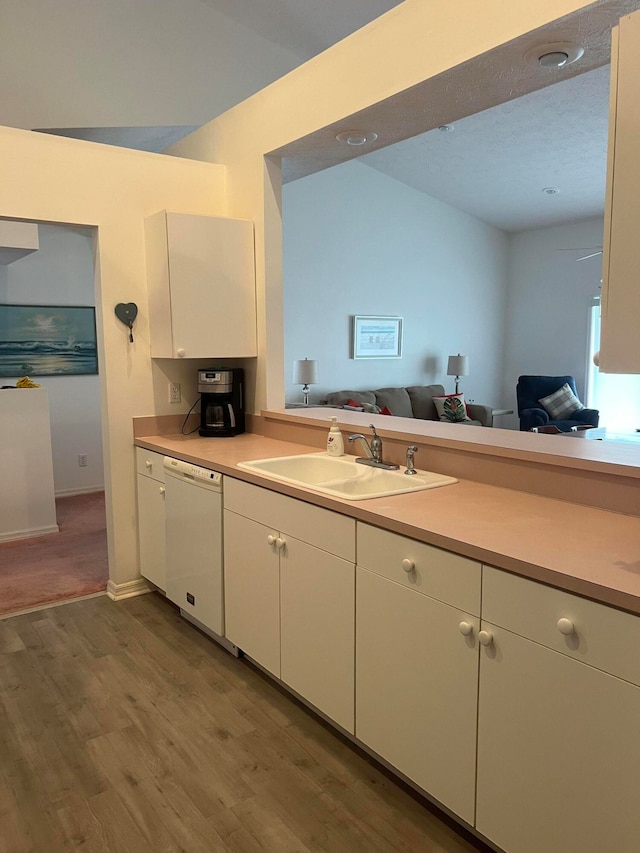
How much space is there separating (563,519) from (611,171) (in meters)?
0.93

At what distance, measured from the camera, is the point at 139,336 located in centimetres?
341

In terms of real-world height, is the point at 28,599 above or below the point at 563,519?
below

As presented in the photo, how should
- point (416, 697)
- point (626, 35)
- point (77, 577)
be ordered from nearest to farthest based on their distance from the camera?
point (626, 35), point (416, 697), point (77, 577)

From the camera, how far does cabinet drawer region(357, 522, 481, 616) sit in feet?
5.27

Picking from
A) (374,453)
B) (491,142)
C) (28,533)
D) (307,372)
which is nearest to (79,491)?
(28,533)

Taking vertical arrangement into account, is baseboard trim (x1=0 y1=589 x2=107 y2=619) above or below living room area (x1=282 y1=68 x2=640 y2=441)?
below

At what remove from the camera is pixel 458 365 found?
25.8ft

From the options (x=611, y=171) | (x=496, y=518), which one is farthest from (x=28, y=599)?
(x=611, y=171)

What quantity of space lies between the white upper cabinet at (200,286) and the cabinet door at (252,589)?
105 cm

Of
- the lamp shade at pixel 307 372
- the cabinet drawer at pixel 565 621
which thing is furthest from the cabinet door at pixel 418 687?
the lamp shade at pixel 307 372

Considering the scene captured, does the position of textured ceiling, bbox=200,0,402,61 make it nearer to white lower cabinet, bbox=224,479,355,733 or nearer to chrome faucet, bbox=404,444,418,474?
chrome faucet, bbox=404,444,418,474

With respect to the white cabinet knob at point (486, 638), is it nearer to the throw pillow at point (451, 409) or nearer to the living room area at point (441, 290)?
the living room area at point (441, 290)

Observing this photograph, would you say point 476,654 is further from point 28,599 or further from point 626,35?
point 28,599

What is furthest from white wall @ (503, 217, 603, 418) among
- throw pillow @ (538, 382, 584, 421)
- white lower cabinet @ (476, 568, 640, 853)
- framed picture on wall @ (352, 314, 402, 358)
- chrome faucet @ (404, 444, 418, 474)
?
white lower cabinet @ (476, 568, 640, 853)
